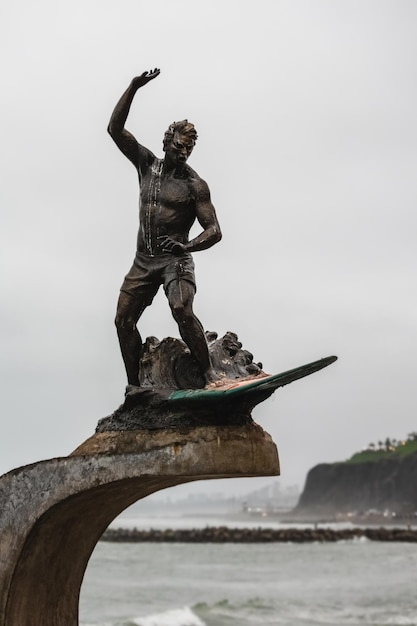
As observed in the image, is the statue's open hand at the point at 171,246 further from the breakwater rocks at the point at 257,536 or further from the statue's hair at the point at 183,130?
the breakwater rocks at the point at 257,536

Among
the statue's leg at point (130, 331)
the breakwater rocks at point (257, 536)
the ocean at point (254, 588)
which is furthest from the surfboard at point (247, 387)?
the breakwater rocks at point (257, 536)

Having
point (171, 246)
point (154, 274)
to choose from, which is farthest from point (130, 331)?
point (171, 246)

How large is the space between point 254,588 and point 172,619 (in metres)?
11.8

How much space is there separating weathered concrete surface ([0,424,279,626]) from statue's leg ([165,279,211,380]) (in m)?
0.58

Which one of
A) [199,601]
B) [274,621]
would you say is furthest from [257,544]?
[274,621]

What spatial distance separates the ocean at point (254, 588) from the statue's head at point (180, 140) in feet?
68.5

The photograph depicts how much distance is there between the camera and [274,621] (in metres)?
28.8

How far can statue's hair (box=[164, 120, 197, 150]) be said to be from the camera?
26.5 feet

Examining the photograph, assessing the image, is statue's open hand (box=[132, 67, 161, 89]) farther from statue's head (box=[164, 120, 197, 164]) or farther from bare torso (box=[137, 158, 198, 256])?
bare torso (box=[137, 158, 198, 256])

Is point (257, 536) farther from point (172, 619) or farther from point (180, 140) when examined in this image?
point (180, 140)

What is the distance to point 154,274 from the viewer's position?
320 inches

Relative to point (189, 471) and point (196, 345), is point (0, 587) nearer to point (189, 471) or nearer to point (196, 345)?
point (189, 471)

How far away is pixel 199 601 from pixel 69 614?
88.1 ft

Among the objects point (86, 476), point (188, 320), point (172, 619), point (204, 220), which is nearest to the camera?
point (86, 476)
